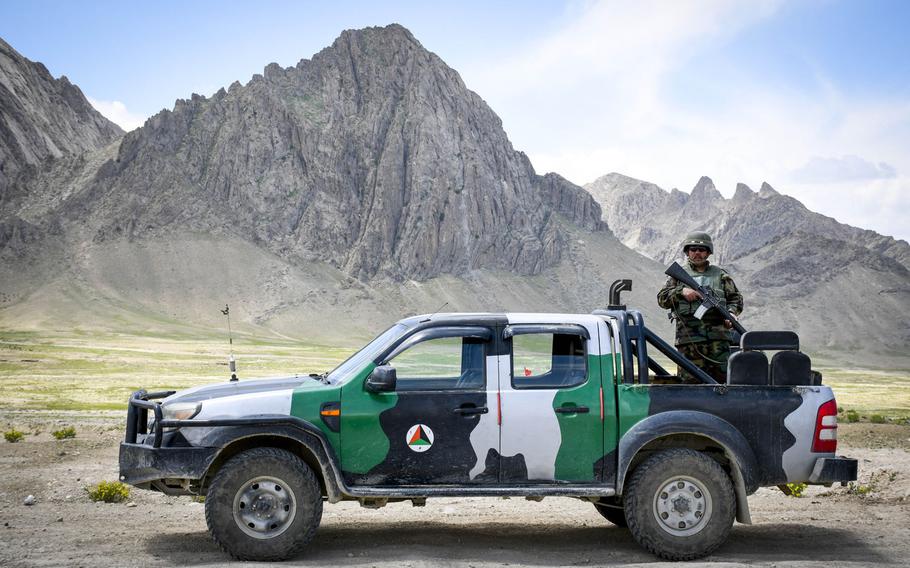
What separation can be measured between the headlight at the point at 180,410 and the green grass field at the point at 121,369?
81.4 ft

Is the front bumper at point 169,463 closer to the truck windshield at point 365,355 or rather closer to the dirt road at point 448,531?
the dirt road at point 448,531

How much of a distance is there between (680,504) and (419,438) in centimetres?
251

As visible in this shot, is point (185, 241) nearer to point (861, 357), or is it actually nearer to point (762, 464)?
point (861, 357)

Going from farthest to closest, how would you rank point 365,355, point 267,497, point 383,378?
point 365,355, point 267,497, point 383,378

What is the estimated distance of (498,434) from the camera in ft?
25.6

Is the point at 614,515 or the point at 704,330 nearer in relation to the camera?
the point at 614,515

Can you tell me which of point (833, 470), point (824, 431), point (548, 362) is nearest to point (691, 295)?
point (824, 431)

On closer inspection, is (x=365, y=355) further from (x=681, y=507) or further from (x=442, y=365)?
(x=681, y=507)

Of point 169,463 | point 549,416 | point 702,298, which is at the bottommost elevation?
point 169,463

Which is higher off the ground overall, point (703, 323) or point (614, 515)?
point (703, 323)

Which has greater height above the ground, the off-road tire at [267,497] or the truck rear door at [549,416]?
the truck rear door at [549,416]

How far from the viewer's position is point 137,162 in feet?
551

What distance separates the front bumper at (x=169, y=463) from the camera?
301 inches

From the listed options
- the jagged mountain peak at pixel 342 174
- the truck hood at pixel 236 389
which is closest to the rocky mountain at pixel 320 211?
the jagged mountain peak at pixel 342 174
